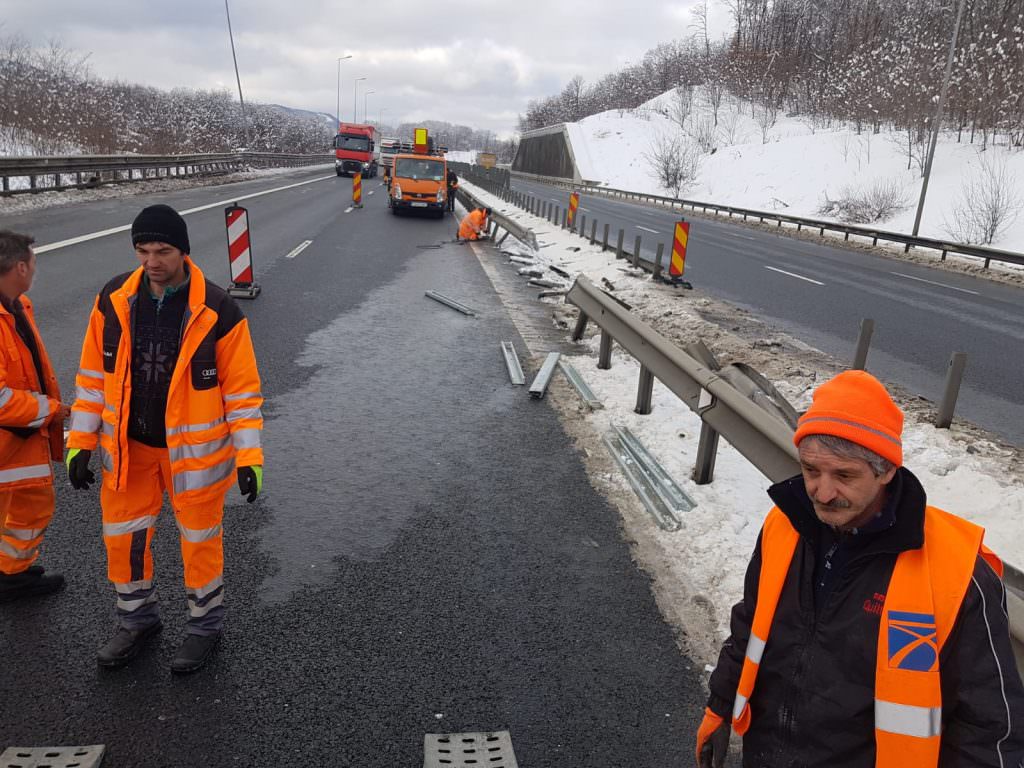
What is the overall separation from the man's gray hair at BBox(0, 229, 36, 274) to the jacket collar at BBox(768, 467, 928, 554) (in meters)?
3.27

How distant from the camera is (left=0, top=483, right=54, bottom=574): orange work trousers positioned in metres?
3.40

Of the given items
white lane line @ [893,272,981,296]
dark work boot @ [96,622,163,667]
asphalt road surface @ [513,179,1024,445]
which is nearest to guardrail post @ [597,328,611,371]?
asphalt road surface @ [513,179,1024,445]

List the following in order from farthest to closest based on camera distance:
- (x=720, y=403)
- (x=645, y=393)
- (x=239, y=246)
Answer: (x=239, y=246) → (x=645, y=393) → (x=720, y=403)

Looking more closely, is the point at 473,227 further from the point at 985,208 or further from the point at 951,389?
the point at 985,208

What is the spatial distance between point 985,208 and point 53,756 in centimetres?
3051

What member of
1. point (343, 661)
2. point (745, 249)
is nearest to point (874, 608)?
point (343, 661)

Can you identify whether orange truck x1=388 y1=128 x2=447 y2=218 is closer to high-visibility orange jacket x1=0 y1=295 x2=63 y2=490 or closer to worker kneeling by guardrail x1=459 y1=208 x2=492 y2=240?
worker kneeling by guardrail x1=459 y1=208 x2=492 y2=240

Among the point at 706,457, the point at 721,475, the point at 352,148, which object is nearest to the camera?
the point at 706,457

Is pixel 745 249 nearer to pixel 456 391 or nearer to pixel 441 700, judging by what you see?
pixel 456 391

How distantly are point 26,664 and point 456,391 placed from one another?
446 centimetres

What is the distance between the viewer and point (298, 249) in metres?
15.8

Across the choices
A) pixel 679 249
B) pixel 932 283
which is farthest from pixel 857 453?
pixel 932 283

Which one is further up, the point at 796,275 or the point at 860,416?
the point at 860,416

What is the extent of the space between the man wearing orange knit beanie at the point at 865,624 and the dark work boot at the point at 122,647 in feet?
7.80
